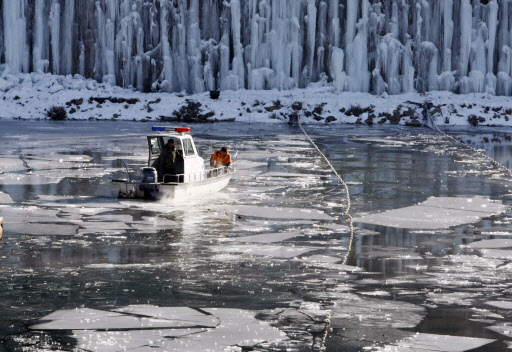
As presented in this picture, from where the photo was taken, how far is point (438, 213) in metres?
16.6

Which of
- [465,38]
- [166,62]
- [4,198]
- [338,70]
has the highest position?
[465,38]

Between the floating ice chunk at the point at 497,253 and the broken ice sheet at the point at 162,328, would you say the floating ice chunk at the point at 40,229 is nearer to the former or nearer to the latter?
the broken ice sheet at the point at 162,328

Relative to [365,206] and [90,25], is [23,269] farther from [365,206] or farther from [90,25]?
[90,25]

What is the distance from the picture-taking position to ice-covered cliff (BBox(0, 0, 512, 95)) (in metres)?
45.9

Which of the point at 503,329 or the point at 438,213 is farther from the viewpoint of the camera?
the point at 438,213

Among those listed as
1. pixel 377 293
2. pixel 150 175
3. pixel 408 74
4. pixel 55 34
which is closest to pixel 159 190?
pixel 150 175

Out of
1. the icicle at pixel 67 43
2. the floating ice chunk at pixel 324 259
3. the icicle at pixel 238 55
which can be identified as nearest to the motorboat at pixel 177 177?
the floating ice chunk at pixel 324 259

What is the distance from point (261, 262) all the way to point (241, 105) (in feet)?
105

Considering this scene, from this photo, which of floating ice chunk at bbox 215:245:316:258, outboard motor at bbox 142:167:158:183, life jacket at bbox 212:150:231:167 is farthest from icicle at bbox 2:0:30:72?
floating ice chunk at bbox 215:245:316:258

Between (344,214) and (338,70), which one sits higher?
(338,70)

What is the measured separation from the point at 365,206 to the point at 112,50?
3118 centimetres

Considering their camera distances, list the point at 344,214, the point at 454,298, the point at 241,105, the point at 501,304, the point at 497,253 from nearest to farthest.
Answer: the point at 501,304 < the point at 454,298 < the point at 497,253 < the point at 344,214 < the point at 241,105

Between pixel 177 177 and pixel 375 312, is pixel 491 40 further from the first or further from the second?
pixel 375 312

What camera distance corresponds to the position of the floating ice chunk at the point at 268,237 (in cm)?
1385
